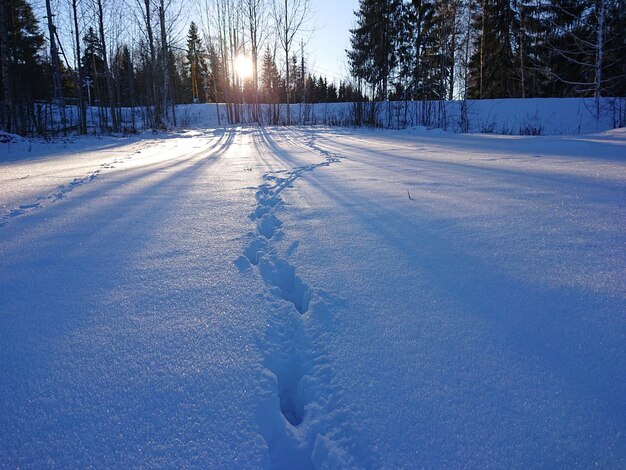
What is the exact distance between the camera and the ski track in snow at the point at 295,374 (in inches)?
27.9

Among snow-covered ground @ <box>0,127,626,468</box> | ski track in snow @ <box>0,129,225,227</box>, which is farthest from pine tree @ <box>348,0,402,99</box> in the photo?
snow-covered ground @ <box>0,127,626,468</box>

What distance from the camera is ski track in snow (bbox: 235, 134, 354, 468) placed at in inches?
27.9

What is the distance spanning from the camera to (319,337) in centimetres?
102

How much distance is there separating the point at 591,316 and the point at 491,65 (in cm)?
2284

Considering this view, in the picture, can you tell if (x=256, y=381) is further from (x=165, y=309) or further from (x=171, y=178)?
(x=171, y=178)

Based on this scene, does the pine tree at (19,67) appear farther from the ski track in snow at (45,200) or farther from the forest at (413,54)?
the ski track in snow at (45,200)

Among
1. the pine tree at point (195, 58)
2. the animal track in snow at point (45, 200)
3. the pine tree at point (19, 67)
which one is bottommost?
the animal track in snow at point (45, 200)

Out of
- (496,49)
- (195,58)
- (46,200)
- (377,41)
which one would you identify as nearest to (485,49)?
(496,49)

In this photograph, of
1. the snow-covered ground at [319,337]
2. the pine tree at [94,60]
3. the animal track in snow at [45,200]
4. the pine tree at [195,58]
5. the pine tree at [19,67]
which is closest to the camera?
the snow-covered ground at [319,337]

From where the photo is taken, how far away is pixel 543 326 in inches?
39.3

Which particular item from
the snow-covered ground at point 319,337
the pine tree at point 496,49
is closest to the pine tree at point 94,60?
the snow-covered ground at point 319,337

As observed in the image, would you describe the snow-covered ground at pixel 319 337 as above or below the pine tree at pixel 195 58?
below

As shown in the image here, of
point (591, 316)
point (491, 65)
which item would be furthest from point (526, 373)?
point (491, 65)

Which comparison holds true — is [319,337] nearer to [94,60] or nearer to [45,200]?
[45,200]
